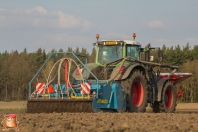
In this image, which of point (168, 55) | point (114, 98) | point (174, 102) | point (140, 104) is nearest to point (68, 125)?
point (114, 98)

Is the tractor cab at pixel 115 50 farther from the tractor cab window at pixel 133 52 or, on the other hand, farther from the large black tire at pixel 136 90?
the large black tire at pixel 136 90

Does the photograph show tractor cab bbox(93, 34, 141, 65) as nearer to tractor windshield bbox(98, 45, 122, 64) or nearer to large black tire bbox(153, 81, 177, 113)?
tractor windshield bbox(98, 45, 122, 64)

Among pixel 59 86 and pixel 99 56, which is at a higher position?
pixel 99 56

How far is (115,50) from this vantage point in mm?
15531

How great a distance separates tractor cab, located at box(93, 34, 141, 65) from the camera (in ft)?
50.6

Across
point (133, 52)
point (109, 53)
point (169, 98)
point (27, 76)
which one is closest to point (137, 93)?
point (133, 52)

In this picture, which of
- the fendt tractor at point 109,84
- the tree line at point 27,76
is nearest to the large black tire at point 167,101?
the fendt tractor at point 109,84

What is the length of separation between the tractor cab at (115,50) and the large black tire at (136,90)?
1176 millimetres

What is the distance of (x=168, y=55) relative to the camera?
64750 mm

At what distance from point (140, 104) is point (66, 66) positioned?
2.77 m

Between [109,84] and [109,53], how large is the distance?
99.2 inches

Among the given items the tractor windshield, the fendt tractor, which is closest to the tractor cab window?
the fendt tractor

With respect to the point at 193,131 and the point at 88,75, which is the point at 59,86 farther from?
the point at 193,131

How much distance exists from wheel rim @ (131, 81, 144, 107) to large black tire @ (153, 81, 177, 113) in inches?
59.8
